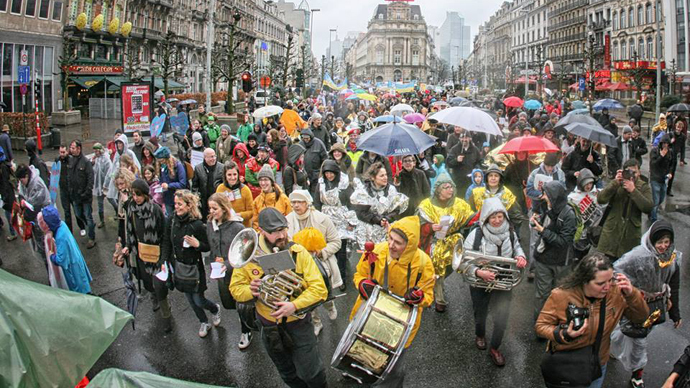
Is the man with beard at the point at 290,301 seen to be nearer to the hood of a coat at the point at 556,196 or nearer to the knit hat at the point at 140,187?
the knit hat at the point at 140,187

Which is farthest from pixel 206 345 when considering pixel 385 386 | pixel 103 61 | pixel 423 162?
pixel 103 61

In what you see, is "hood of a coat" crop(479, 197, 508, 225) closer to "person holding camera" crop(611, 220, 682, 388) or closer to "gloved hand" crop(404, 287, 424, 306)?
"person holding camera" crop(611, 220, 682, 388)

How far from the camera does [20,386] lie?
2.57 m

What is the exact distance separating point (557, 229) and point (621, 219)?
3.27 feet

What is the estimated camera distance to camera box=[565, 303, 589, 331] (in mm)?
3818

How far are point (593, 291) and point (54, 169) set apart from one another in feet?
29.2

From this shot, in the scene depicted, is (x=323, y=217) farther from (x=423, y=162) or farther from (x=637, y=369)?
(x=423, y=162)

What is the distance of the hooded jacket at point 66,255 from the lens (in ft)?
20.2

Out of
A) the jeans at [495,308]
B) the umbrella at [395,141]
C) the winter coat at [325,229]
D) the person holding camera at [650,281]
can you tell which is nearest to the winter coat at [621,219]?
the person holding camera at [650,281]

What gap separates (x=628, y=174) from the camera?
637 cm

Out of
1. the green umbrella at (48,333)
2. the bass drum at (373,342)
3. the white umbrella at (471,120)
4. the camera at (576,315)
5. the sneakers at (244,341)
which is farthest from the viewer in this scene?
the white umbrella at (471,120)

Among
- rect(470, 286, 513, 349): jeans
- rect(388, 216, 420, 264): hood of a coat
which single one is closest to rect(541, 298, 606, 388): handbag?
rect(388, 216, 420, 264): hood of a coat

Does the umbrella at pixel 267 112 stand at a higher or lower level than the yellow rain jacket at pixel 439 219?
higher

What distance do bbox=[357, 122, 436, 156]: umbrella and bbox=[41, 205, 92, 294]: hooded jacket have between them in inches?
155
